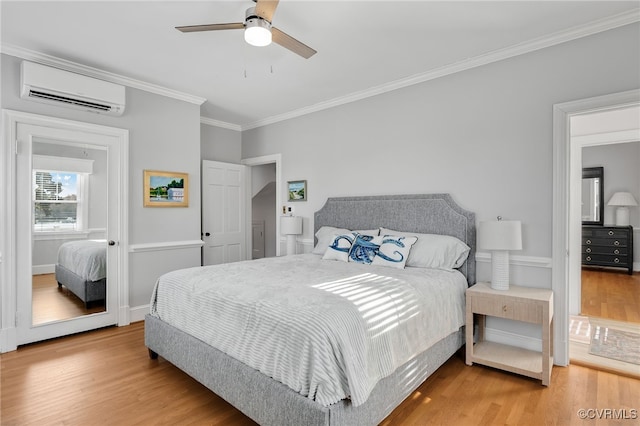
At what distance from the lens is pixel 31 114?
3037 millimetres

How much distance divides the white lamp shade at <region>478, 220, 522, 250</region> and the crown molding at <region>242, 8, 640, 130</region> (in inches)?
58.3

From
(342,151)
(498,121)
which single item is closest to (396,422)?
(498,121)

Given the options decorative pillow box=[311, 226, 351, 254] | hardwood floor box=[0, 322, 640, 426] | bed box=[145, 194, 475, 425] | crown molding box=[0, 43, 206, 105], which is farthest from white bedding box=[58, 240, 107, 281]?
decorative pillow box=[311, 226, 351, 254]

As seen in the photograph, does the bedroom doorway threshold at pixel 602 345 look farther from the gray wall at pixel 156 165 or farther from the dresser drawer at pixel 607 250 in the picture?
the gray wall at pixel 156 165

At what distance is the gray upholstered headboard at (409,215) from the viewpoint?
10.2 feet

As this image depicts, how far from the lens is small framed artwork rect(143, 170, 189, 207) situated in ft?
12.5

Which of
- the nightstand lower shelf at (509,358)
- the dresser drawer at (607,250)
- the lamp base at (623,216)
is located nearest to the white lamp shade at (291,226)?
the nightstand lower shelf at (509,358)

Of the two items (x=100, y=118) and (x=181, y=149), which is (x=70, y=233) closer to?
(x=100, y=118)

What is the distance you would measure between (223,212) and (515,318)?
3.94 metres

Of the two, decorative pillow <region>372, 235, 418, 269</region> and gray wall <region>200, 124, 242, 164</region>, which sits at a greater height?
gray wall <region>200, 124, 242, 164</region>

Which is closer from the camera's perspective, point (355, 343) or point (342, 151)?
point (355, 343)

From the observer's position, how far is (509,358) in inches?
103

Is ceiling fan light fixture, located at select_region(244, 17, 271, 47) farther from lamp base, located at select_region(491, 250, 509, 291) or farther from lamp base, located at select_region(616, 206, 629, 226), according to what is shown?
lamp base, located at select_region(616, 206, 629, 226)

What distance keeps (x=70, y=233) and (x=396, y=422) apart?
11.1 ft
